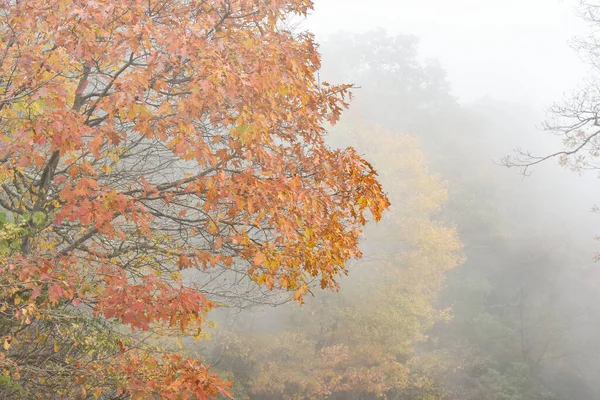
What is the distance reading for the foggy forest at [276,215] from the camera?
4.06 m

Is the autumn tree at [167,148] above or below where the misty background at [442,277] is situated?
below

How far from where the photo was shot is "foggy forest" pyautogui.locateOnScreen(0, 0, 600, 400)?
4059mm

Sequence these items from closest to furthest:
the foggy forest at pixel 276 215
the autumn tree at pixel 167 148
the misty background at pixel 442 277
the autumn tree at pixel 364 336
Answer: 1. the autumn tree at pixel 167 148
2. the foggy forest at pixel 276 215
3. the autumn tree at pixel 364 336
4. the misty background at pixel 442 277

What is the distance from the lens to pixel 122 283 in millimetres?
4125

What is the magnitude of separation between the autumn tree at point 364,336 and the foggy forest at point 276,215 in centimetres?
11

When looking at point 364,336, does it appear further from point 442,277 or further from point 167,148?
point 167,148

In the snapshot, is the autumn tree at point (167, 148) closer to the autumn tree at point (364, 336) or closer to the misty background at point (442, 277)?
the misty background at point (442, 277)

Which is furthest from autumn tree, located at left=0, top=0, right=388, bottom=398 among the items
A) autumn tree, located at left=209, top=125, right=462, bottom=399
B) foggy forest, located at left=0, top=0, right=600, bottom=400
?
autumn tree, located at left=209, top=125, right=462, bottom=399

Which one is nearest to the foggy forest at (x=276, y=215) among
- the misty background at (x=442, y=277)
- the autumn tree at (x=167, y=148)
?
the autumn tree at (x=167, y=148)

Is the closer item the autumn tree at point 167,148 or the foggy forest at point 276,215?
the autumn tree at point 167,148

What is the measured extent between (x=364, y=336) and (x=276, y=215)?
17946mm

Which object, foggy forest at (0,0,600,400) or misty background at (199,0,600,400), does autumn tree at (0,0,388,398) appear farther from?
misty background at (199,0,600,400)

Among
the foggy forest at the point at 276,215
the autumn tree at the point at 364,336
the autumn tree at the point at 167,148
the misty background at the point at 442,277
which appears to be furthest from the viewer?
the misty background at the point at 442,277

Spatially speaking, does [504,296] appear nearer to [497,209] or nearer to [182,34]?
[497,209]
